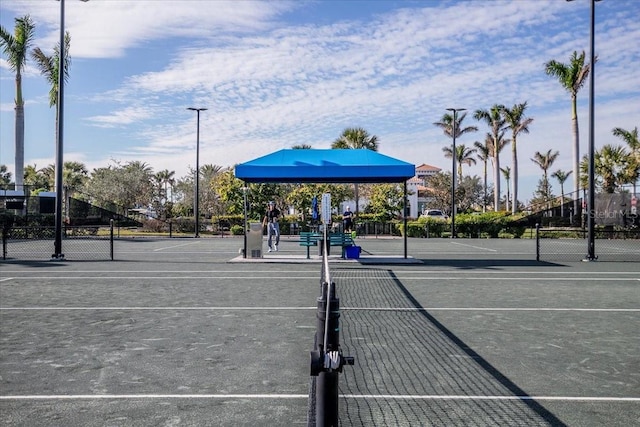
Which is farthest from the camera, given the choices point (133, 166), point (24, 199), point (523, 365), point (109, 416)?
point (133, 166)

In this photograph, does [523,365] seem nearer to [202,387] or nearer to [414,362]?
[414,362]

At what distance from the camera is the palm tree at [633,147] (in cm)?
4244

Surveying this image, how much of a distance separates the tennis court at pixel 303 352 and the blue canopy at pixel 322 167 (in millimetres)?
6302

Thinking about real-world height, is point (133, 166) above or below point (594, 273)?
above

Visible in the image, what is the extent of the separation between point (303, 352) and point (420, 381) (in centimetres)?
169

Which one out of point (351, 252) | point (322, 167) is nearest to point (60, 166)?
point (322, 167)

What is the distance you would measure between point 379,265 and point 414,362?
12516mm

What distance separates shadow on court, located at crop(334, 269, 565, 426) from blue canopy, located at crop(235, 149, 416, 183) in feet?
35.2

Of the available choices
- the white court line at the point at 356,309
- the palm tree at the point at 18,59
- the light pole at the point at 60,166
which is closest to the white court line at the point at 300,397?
the white court line at the point at 356,309

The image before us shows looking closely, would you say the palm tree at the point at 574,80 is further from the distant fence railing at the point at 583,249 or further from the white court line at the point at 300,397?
the white court line at the point at 300,397

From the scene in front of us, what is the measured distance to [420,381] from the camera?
233 inches

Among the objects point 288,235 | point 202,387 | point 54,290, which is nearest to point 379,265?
point 54,290

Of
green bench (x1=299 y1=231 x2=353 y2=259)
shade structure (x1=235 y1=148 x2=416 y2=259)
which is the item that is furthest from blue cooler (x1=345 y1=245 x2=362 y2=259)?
shade structure (x1=235 y1=148 x2=416 y2=259)

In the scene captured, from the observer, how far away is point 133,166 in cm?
7119
